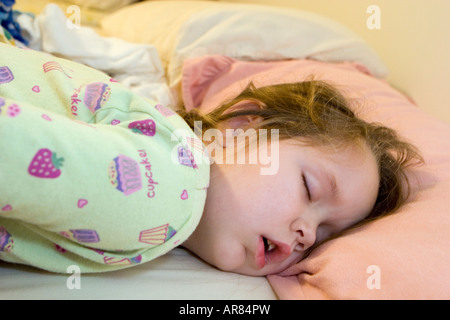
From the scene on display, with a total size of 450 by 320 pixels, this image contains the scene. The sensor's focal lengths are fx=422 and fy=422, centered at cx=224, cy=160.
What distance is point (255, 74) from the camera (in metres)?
1.17

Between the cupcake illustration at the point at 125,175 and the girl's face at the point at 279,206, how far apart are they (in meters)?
0.18

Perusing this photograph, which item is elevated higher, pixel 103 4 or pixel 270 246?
pixel 103 4

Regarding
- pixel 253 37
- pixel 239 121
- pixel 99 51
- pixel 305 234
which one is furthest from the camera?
pixel 253 37

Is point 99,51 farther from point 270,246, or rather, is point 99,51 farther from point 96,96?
point 270,246

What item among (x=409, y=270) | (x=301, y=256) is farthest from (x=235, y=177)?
Answer: (x=409, y=270)

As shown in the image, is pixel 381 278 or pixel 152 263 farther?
pixel 152 263

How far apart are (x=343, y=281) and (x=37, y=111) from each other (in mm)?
450

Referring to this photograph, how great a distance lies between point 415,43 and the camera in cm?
134

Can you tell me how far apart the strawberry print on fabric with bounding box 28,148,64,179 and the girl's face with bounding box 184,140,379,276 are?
0.91 feet

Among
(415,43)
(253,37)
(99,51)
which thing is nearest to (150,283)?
(99,51)

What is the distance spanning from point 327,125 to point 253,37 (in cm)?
59

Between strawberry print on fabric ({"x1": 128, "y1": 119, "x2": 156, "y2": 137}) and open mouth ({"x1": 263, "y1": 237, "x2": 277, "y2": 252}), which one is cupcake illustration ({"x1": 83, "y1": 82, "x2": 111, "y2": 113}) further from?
open mouth ({"x1": 263, "y1": 237, "x2": 277, "y2": 252})

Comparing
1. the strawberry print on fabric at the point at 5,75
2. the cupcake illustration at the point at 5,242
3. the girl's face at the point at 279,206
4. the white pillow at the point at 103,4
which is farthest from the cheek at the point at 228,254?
the white pillow at the point at 103,4
